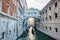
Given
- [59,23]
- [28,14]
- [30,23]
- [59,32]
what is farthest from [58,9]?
[30,23]

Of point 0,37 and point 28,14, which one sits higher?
point 28,14

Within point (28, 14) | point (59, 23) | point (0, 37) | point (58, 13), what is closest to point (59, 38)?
point (59, 23)

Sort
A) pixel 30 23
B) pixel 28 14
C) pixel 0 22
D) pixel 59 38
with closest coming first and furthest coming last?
pixel 0 22, pixel 59 38, pixel 28 14, pixel 30 23

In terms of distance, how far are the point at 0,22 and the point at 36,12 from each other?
43.7 m

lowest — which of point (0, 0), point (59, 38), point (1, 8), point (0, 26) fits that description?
point (59, 38)

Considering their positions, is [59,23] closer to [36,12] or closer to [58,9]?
[58,9]

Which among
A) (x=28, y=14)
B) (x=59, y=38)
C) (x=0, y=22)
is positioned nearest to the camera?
(x=0, y=22)

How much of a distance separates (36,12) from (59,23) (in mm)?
35076

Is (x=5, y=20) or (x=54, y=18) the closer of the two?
(x=5, y=20)

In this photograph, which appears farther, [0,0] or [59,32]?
[59,32]

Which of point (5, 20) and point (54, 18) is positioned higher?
point (54, 18)

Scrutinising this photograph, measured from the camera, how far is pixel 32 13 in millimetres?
51656

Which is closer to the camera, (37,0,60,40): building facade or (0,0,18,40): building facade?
(0,0,18,40): building facade

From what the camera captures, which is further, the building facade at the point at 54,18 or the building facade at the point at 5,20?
the building facade at the point at 54,18
